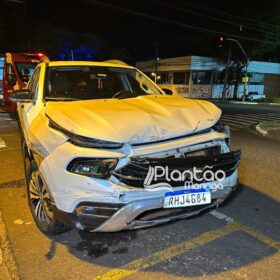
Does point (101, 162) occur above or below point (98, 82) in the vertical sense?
below

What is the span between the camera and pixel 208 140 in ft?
10.9

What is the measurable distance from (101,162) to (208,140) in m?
1.10

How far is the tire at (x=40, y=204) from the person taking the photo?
351cm

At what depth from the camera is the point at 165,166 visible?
2.96m

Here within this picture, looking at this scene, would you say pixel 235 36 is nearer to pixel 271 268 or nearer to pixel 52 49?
pixel 52 49

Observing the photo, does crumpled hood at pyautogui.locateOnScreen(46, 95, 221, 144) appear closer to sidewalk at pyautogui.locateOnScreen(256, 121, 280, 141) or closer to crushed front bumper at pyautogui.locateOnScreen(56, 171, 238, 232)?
crushed front bumper at pyautogui.locateOnScreen(56, 171, 238, 232)

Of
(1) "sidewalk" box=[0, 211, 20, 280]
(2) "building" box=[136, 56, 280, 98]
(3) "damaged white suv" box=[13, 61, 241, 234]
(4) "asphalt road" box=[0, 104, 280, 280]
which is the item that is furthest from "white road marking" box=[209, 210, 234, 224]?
(2) "building" box=[136, 56, 280, 98]

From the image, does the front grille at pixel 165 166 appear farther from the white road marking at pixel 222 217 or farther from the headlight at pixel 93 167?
the white road marking at pixel 222 217

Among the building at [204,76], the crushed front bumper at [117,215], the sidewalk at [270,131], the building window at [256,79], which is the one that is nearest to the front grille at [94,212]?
the crushed front bumper at [117,215]

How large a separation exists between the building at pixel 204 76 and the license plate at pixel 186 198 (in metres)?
39.0

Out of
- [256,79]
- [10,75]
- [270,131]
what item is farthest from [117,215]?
[256,79]

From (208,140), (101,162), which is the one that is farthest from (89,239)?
(208,140)

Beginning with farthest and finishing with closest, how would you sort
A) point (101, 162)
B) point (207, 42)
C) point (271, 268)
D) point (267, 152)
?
point (207, 42) → point (267, 152) → point (271, 268) → point (101, 162)

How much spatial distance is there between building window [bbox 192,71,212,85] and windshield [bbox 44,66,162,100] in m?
37.6
